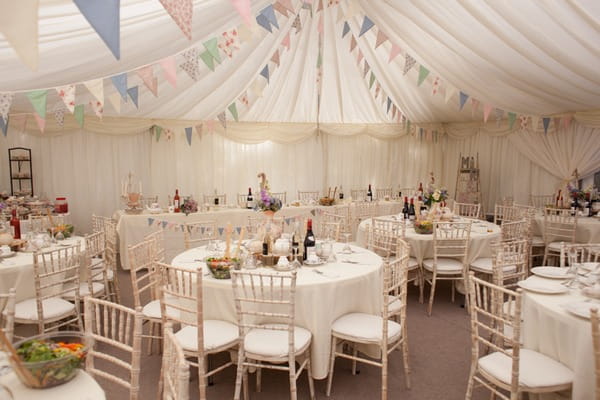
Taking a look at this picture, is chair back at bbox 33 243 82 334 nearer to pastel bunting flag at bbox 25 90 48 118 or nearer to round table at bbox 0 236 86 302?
round table at bbox 0 236 86 302

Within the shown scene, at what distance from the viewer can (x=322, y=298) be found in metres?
3.08

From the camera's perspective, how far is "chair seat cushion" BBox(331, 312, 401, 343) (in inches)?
118

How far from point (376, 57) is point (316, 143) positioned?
334 centimetres

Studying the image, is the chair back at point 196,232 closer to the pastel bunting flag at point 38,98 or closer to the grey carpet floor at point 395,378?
the grey carpet floor at point 395,378

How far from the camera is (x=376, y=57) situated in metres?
6.54

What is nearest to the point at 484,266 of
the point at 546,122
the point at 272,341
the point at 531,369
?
the point at 531,369

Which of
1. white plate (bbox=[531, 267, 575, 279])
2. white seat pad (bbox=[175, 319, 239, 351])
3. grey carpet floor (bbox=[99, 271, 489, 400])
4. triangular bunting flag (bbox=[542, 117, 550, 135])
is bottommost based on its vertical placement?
grey carpet floor (bbox=[99, 271, 489, 400])

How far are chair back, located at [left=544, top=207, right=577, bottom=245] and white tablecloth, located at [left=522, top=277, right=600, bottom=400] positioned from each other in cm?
358

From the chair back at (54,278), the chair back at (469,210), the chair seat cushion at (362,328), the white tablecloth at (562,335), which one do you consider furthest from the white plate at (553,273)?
the chair back at (54,278)

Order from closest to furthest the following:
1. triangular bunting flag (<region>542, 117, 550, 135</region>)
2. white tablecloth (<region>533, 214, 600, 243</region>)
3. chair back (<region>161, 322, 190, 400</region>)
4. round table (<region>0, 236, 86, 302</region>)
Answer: chair back (<region>161, 322, 190, 400</region>)
round table (<region>0, 236, 86, 302</region>)
white tablecloth (<region>533, 214, 600, 243</region>)
triangular bunting flag (<region>542, 117, 550, 135</region>)

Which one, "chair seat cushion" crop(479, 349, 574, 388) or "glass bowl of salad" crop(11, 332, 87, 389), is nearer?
"glass bowl of salad" crop(11, 332, 87, 389)

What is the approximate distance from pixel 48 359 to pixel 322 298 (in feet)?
6.06

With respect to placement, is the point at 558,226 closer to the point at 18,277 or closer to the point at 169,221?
the point at 169,221

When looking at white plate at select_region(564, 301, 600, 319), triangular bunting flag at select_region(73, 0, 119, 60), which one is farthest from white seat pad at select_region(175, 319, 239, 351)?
white plate at select_region(564, 301, 600, 319)
